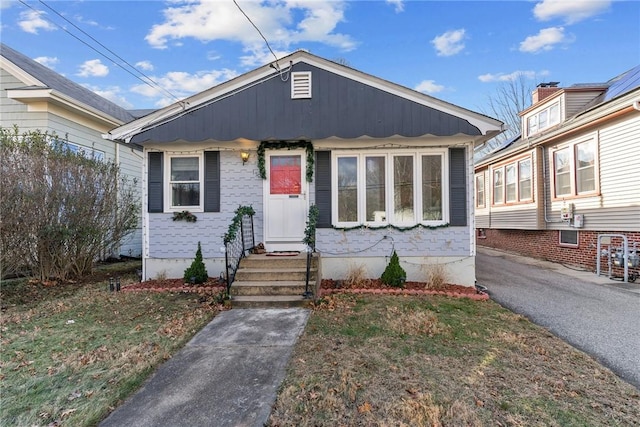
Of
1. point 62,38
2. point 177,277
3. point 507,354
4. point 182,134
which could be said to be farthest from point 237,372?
point 62,38

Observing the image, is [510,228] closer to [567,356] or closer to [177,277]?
[567,356]

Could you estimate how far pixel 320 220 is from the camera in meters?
7.52

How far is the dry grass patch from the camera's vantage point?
2.63m

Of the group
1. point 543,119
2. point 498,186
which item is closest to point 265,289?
point 543,119

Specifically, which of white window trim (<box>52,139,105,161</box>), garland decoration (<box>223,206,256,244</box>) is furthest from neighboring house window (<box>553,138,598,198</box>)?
white window trim (<box>52,139,105,161</box>)

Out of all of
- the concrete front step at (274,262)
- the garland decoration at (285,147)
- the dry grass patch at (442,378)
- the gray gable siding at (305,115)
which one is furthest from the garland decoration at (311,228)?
the dry grass patch at (442,378)

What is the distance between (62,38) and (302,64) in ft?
20.2

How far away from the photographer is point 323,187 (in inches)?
297

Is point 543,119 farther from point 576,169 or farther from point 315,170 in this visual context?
point 315,170

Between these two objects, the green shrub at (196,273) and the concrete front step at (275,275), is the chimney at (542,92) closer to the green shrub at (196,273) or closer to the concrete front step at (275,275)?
the concrete front step at (275,275)

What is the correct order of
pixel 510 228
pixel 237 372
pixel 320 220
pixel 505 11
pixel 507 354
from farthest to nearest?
1. pixel 510 228
2. pixel 505 11
3. pixel 320 220
4. pixel 507 354
5. pixel 237 372

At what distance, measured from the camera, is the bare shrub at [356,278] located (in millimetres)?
6922

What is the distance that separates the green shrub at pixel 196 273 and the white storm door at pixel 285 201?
1428 millimetres

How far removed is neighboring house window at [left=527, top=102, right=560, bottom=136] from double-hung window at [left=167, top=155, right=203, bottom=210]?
11.8 metres
